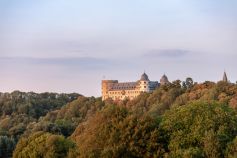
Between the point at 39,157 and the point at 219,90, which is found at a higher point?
the point at 219,90

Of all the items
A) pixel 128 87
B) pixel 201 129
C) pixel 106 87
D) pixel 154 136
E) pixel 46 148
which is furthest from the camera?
pixel 106 87

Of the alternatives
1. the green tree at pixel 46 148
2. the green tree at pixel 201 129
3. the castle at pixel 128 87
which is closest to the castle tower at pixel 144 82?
the castle at pixel 128 87

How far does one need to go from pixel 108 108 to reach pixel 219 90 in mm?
59809

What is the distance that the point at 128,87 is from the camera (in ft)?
574

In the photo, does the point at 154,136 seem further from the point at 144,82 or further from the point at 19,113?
the point at 144,82

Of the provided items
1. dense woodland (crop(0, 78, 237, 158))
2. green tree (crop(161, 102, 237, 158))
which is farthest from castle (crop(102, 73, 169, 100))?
green tree (crop(161, 102, 237, 158))

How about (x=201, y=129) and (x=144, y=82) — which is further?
(x=144, y=82)

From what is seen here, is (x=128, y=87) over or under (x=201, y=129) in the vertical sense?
over

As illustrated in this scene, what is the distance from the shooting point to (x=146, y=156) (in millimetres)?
42375

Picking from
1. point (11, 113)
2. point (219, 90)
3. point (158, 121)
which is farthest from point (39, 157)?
point (11, 113)

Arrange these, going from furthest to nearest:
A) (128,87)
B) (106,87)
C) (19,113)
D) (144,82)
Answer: (106,87)
(128,87)
(144,82)
(19,113)

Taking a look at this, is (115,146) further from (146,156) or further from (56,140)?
(56,140)

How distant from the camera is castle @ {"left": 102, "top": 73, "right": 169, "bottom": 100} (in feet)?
560

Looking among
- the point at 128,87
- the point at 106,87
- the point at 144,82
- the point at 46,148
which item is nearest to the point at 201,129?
the point at 46,148
